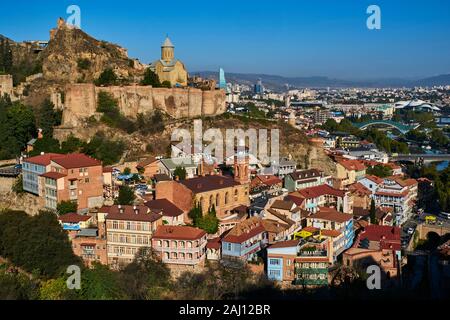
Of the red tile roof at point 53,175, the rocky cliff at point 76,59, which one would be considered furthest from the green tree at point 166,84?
the red tile roof at point 53,175

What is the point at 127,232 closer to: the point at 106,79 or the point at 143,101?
the point at 143,101

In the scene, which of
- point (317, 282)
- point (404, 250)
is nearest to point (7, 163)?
point (317, 282)

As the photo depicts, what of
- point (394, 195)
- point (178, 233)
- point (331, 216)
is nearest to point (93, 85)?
point (178, 233)

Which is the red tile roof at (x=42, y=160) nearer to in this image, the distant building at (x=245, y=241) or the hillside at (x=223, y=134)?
the hillside at (x=223, y=134)

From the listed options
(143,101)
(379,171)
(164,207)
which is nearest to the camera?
(164,207)

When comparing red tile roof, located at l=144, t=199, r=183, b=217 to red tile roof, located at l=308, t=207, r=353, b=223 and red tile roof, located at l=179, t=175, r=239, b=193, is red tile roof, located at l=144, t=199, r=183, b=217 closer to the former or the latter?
red tile roof, located at l=179, t=175, r=239, b=193

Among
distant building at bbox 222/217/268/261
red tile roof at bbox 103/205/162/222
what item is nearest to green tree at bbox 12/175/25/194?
red tile roof at bbox 103/205/162/222
